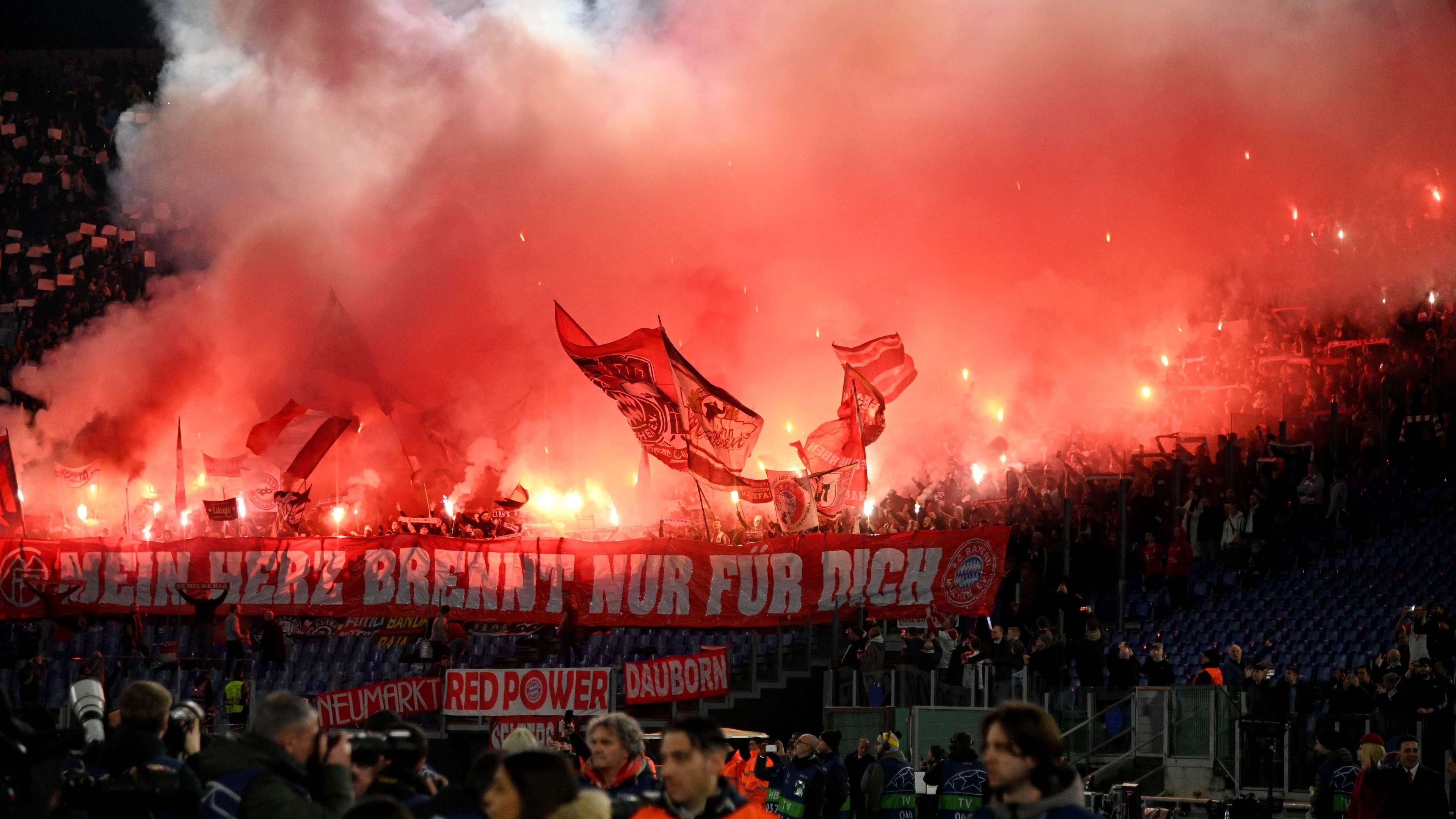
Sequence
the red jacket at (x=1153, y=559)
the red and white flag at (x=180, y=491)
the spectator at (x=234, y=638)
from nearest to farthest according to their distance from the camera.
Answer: the red jacket at (x=1153, y=559) < the spectator at (x=234, y=638) < the red and white flag at (x=180, y=491)

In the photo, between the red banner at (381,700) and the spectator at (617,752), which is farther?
the red banner at (381,700)

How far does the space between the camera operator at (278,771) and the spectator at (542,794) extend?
2.39ft

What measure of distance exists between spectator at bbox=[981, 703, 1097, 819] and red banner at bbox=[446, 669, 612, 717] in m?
13.8

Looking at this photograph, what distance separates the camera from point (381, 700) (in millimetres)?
19031

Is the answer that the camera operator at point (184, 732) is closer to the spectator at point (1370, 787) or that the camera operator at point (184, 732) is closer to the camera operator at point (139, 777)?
the camera operator at point (139, 777)

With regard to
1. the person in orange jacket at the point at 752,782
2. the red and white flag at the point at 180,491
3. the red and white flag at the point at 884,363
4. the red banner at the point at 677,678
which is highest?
the red and white flag at the point at 884,363

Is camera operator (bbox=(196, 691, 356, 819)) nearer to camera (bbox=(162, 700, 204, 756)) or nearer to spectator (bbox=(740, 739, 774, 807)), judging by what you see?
camera (bbox=(162, 700, 204, 756))

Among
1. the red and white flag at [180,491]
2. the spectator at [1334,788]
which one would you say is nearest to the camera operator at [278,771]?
the spectator at [1334,788]

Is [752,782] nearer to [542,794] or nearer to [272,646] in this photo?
[272,646]

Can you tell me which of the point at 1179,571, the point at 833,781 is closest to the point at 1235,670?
the point at 1179,571

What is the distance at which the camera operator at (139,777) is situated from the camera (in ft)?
18.5

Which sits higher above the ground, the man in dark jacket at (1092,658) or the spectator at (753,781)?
the man in dark jacket at (1092,658)

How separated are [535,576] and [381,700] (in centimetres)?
382

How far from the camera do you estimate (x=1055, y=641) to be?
696 inches
